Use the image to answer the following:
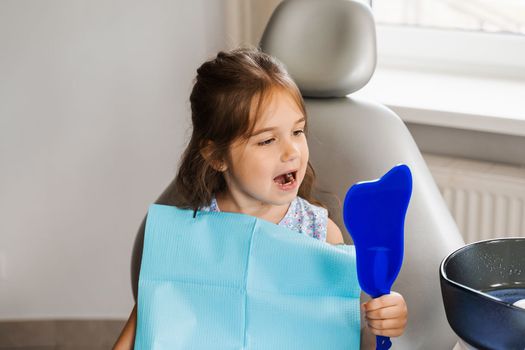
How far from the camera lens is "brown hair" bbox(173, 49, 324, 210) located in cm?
132

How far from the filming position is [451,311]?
107cm

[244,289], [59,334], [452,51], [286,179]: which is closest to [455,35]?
[452,51]

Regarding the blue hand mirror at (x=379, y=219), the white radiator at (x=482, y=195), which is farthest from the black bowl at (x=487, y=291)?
the white radiator at (x=482, y=195)

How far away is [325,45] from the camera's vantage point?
153 centimetres

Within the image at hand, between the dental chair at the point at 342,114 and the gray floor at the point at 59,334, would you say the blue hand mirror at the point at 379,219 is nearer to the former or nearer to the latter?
the dental chair at the point at 342,114

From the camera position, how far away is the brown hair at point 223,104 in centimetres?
Result: 132

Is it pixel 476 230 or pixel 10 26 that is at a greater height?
pixel 10 26

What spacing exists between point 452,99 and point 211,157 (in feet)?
2.68

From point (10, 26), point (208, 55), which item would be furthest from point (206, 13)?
point (10, 26)

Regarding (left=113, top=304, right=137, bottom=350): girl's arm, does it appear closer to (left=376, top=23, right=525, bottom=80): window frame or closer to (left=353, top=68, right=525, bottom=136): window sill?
(left=353, top=68, right=525, bottom=136): window sill

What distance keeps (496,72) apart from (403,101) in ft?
0.97

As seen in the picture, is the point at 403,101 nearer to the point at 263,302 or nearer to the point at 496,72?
the point at 496,72

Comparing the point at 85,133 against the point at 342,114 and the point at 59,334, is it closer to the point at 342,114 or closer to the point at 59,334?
the point at 59,334

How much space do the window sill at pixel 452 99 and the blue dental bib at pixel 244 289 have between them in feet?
2.34
